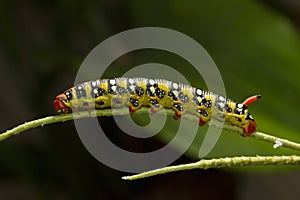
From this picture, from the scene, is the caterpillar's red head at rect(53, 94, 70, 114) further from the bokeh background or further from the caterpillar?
the bokeh background

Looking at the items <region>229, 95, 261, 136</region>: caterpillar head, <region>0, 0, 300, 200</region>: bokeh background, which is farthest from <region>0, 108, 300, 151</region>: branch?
<region>0, 0, 300, 200</region>: bokeh background

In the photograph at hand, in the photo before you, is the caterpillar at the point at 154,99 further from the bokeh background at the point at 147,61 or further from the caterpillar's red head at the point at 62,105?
the bokeh background at the point at 147,61

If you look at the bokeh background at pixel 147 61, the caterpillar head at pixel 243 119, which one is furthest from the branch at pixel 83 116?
the bokeh background at pixel 147 61

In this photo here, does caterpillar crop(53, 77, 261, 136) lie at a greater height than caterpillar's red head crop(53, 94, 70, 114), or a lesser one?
greater

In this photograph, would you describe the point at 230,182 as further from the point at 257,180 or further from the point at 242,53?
the point at 242,53

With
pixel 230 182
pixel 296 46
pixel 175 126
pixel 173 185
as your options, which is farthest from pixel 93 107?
pixel 230 182

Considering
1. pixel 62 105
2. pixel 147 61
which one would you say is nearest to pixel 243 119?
pixel 62 105

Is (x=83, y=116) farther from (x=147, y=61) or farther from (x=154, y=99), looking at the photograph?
(x=147, y=61)
